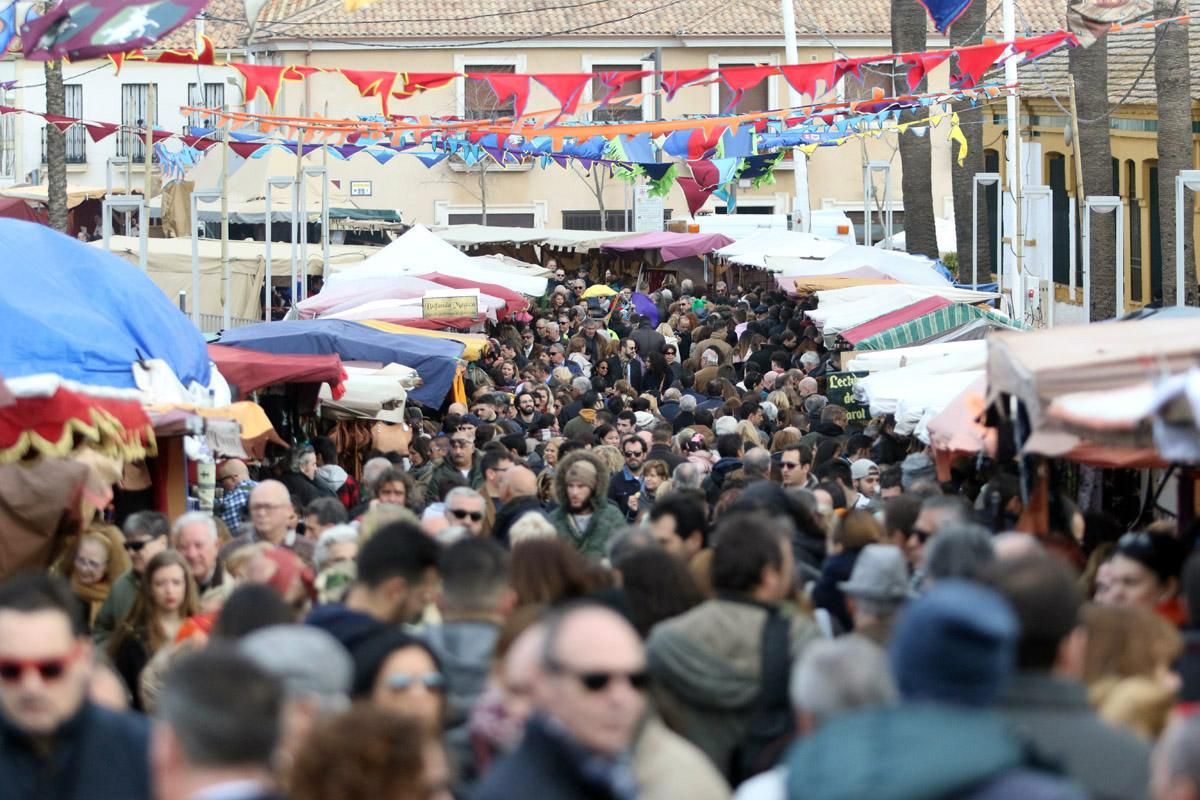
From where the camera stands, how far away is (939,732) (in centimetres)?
381

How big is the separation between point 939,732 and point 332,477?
36.5ft

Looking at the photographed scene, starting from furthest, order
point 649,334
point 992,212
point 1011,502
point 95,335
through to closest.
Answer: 1. point 992,212
2. point 649,334
3. point 95,335
4. point 1011,502

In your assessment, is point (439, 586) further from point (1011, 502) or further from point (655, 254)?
point (655, 254)

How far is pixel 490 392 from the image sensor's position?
64.9 feet

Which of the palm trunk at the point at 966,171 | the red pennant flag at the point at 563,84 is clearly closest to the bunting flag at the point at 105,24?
the red pennant flag at the point at 563,84

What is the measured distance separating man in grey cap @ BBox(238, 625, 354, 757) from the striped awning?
49.0ft

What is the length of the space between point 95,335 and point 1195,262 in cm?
1403

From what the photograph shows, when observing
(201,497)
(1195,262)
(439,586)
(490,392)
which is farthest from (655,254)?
(439,586)

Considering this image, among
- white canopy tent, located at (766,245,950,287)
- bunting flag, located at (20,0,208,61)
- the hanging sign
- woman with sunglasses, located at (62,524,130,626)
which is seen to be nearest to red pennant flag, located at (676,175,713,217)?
white canopy tent, located at (766,245,950,287)

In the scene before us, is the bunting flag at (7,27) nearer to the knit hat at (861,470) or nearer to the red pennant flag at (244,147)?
the knit hat at (861,470)

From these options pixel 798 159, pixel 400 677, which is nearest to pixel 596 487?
pixel 400 677

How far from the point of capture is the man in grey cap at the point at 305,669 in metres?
5.09

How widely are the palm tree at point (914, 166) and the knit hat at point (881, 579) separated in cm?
2244

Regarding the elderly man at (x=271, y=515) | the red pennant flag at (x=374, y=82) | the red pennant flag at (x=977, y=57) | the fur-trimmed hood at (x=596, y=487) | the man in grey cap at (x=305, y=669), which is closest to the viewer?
the man in grey cap at (x=305, y=669)
